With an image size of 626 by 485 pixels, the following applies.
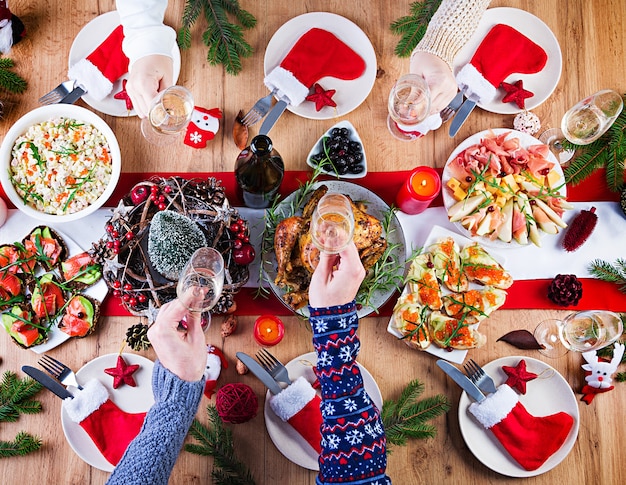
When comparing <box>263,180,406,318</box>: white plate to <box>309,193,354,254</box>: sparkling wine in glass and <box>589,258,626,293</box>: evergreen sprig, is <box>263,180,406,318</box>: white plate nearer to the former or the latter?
<box>309,193,354,254</box>: sparkling wine in glass

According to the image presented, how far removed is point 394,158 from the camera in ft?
5.66

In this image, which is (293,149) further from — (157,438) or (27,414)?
(27,414)

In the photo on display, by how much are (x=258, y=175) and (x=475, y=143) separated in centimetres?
70

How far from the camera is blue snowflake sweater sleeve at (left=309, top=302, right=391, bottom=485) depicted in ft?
4.00

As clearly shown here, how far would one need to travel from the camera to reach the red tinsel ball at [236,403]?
1519 millimetres

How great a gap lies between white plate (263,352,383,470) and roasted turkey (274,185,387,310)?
0.66ft

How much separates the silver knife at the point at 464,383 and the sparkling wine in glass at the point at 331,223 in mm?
586

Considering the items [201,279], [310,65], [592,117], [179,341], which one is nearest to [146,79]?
[310,65]

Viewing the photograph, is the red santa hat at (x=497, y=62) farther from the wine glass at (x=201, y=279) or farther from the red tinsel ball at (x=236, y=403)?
the red tinsel ball at (x=236, y=403)

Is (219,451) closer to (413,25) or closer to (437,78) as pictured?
(437,78)

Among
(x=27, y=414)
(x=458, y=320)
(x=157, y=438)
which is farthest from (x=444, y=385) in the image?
(x=27, y=414)

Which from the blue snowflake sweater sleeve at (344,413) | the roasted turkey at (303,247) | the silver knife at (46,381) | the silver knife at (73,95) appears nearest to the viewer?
the blue snowflake sweater sleeve at (344,413)

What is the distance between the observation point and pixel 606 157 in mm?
1670

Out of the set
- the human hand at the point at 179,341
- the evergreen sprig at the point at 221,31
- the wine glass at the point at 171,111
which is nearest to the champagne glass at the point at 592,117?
the evergreen sprig at the point at 221,31
